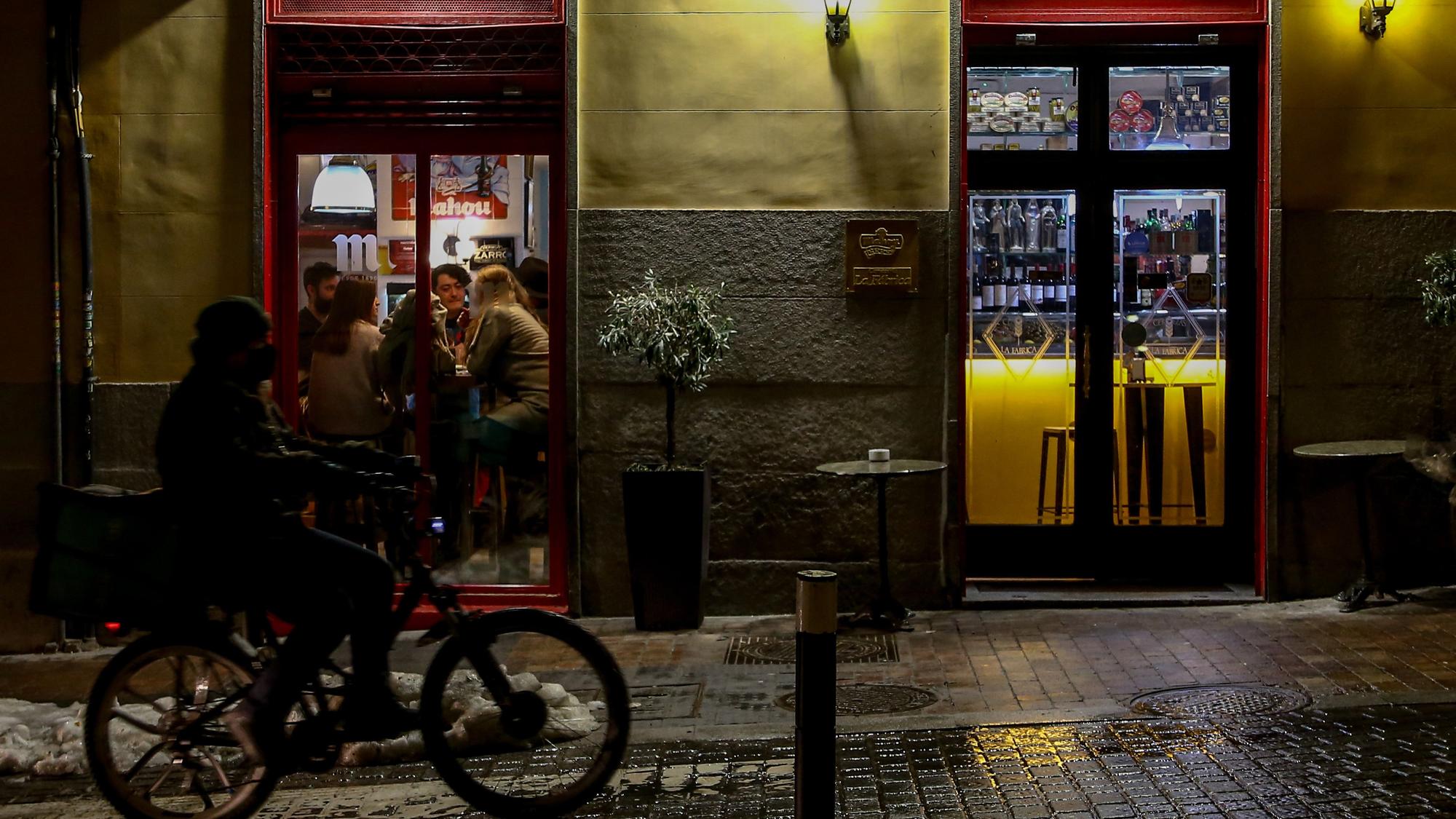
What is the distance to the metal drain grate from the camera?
777 centimetres

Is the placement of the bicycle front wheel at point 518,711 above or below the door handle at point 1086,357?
below

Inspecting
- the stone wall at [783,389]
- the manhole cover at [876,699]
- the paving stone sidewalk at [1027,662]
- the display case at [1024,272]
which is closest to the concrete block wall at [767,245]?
the stone wall at [783,389]

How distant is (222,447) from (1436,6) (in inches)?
303

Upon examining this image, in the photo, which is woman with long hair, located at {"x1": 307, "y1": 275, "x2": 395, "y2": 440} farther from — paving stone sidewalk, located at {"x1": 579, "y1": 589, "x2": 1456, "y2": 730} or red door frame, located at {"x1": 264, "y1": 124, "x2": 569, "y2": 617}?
paving stone sidewalk, located at {"x1": 579, "y1": 589, "x2": 1456, "y2": 730}

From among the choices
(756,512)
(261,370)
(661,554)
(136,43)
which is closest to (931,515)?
(756,512)

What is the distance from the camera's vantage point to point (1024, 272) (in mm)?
9680

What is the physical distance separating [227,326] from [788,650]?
413cm

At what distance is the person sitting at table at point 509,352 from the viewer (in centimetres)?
925

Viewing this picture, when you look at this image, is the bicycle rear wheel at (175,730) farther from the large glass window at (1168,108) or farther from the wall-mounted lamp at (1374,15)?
the wall-mounted lamp at (1374,15)

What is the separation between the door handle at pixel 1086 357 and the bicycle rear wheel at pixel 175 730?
6.29 meters

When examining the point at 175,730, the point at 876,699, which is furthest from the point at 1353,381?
the point at 175,730

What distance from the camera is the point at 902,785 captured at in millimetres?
5367

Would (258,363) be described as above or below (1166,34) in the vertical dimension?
below

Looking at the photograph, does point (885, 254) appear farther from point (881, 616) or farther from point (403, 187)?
point (403, 187)
